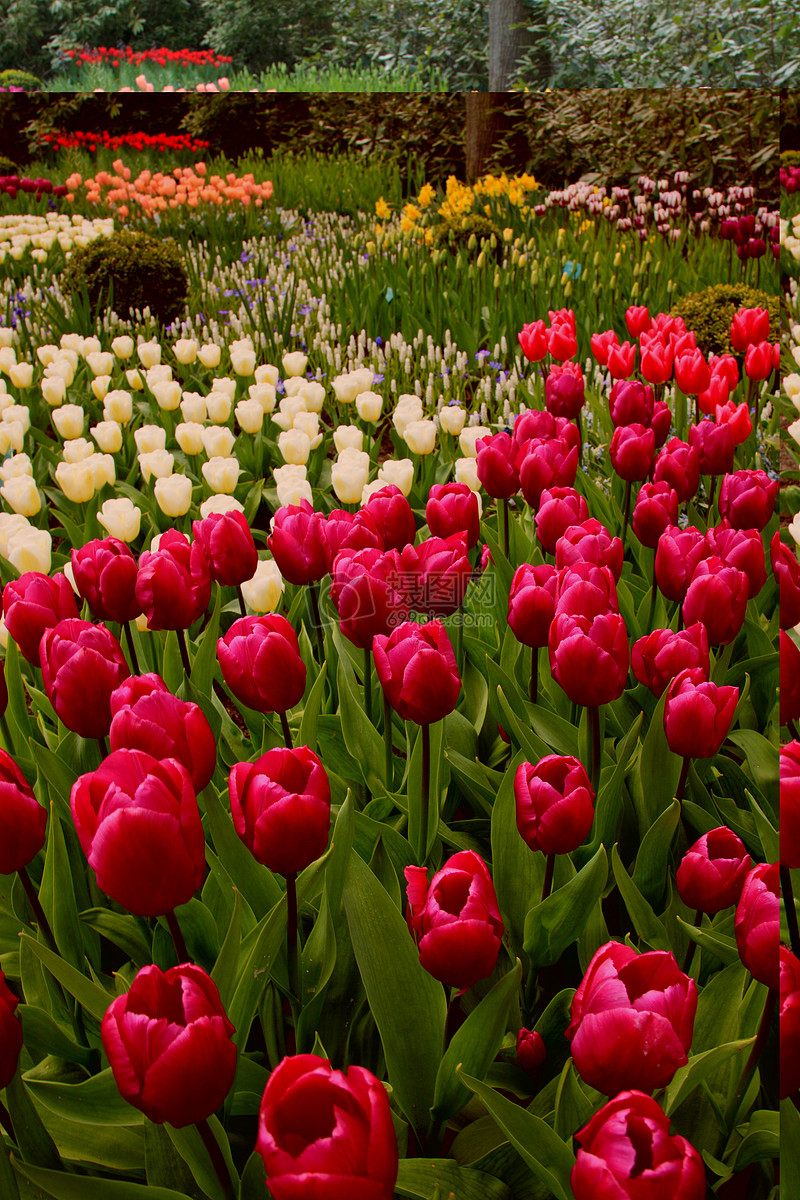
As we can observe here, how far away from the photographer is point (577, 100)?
5.24 meters

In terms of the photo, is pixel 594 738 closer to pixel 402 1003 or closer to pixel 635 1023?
pixel 402 1003

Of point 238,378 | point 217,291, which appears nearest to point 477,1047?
point 238,378

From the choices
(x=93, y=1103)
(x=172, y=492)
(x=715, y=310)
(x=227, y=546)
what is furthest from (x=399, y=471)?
→ (x=715, y=310)

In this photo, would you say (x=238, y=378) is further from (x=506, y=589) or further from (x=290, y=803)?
(x=290, y=803)

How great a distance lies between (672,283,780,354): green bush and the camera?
4.18 metres

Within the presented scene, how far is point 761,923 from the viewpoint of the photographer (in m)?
0.72

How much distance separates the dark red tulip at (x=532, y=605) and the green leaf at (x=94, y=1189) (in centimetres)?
80

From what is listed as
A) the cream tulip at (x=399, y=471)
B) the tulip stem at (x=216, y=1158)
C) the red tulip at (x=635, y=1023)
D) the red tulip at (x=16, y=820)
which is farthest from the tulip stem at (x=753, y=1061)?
the cream tulip at (x=399, y=471)

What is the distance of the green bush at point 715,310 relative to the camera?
4180 mm

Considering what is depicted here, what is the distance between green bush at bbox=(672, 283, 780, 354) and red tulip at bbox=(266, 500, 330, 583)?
127 inches

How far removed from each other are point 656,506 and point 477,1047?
99 cm

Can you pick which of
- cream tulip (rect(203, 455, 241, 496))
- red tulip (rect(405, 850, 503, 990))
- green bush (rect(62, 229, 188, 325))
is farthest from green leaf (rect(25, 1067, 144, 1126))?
green bush (rect(62, 229, 188, 325))

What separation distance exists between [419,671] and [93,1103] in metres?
0.57

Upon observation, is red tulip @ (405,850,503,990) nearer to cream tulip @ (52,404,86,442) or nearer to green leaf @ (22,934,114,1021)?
green leaf @ (22,934,114,1021)
